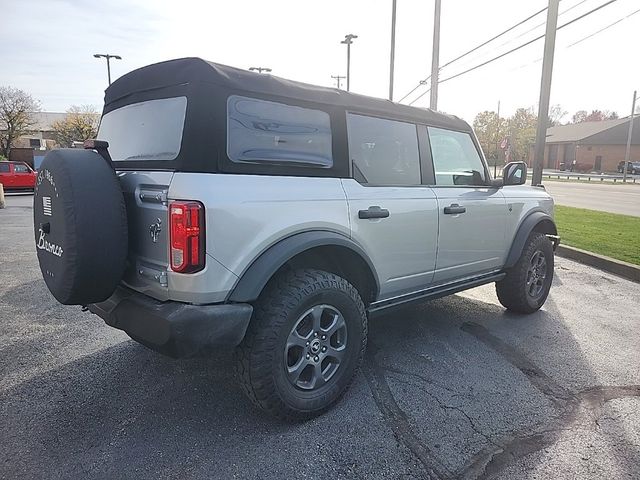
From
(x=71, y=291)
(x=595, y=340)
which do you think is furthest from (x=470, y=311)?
(x=71, y=291)

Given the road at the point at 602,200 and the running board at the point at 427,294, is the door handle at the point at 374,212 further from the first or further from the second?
the road at the point at 602,200

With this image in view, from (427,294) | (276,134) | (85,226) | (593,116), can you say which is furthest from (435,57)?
(593,116)

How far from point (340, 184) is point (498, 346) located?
2181 mm

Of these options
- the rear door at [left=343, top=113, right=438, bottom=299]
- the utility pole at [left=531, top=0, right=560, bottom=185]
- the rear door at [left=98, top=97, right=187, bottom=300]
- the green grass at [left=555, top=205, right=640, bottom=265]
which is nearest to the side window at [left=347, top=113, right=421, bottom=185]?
the rear door at [left=343, top=113, right=438, bottom=299]

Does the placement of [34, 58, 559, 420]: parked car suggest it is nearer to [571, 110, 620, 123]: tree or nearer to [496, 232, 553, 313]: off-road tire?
[496, 232, 553, 313]: off-road tire

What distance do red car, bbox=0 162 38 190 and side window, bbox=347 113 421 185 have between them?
22.1 metres

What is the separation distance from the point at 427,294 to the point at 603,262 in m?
4.84

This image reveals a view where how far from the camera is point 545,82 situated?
9227 mm

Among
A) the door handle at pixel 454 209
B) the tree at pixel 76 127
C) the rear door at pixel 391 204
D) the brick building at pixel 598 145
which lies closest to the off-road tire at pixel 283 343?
the rear door at pixel 391 204

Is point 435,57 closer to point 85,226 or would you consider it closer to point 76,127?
point 85,226

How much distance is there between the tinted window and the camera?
8.37ft

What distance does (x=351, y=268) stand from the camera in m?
3.20

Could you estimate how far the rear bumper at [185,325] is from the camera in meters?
2.27

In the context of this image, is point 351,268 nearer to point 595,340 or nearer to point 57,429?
point 57,429
